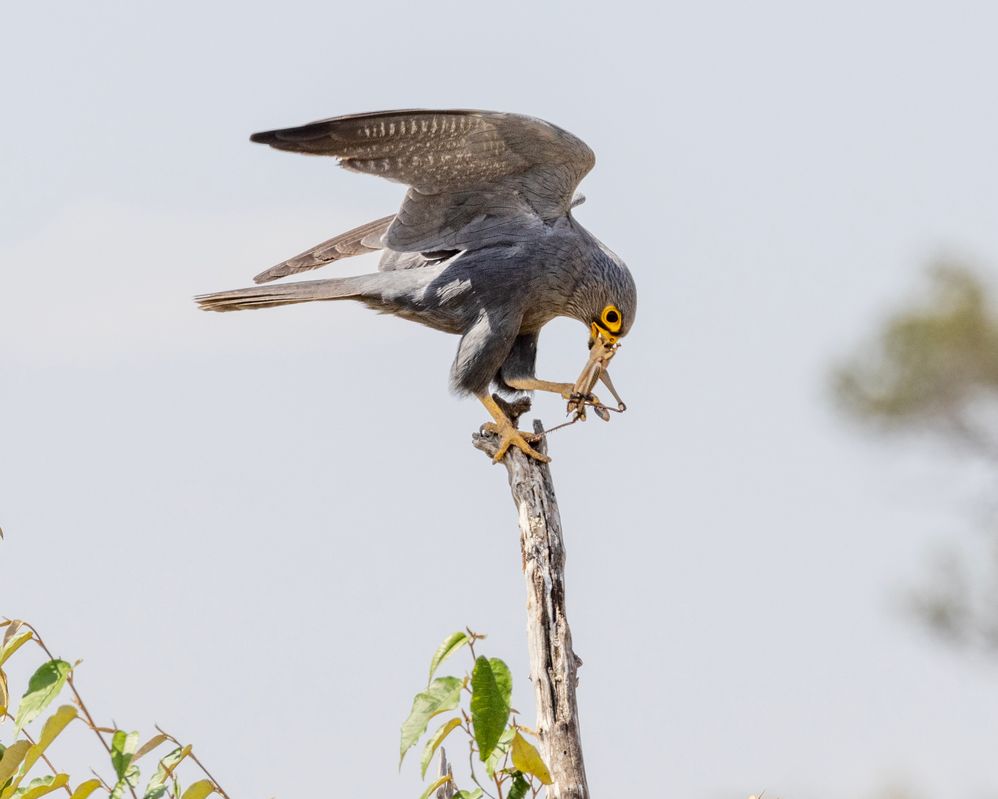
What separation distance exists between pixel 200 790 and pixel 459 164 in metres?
2.60

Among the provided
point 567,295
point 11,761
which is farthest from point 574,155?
point 11,761

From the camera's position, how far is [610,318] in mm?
4766

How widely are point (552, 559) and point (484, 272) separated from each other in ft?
4.18

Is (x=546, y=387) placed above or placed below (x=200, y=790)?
above

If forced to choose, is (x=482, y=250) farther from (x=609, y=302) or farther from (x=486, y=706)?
(x=486, y=706)

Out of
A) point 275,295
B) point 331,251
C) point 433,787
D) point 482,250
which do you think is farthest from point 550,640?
point 331,251

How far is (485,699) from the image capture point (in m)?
2.57

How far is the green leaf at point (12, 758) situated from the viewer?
2482 millimetres

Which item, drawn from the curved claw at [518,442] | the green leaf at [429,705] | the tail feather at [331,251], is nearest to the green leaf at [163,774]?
the green leaf at [429,705]

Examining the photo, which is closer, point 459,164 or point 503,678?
point 503,678

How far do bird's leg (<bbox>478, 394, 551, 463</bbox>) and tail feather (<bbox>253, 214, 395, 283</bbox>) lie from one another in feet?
3.36

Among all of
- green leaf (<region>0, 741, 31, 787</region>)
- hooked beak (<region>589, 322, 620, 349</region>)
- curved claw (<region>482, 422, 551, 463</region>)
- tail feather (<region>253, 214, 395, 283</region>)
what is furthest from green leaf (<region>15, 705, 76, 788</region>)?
tail feather (<region>253, 214, 395, 283</region>)

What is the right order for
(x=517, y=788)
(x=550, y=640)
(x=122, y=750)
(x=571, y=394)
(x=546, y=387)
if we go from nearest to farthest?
1. (x=122, y=750)
2. (x=517, y=788)
3. (x=550, y=640)
4. (x=571, y=394)
5. (x=546, y=387)

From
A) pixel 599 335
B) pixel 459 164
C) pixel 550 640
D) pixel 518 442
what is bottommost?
pixel 550 640
